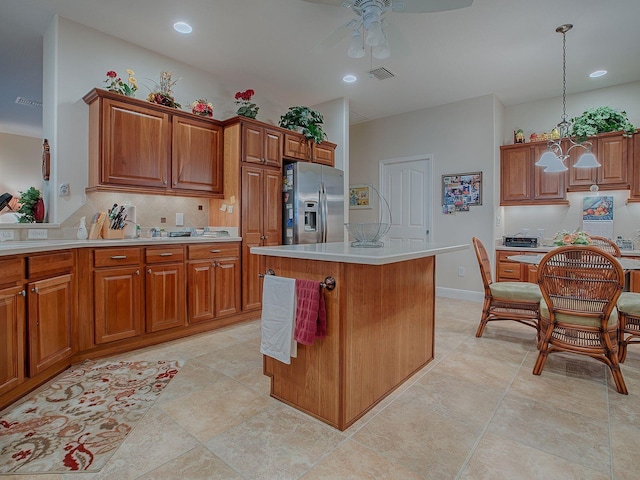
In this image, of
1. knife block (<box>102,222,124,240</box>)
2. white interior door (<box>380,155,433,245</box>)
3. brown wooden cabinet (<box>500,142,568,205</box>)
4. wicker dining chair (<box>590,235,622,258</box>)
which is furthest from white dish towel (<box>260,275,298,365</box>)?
brown wooden cabinet (<box>500,142,568,205</box>)

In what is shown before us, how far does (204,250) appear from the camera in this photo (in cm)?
333

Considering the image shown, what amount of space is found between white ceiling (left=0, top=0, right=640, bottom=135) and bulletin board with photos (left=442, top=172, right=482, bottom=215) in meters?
1.16

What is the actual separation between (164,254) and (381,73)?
314 cm

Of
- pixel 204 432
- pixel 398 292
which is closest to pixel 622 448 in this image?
pixel 398 292

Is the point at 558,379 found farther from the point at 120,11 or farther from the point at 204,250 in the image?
the point at 120,11

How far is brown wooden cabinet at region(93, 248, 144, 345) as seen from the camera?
8.75 ft

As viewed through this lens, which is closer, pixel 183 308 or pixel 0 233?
pixel 0 233

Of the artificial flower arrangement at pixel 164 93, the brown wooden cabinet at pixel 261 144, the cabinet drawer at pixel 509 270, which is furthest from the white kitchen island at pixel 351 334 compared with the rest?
the cabinet drawer at pixel 509 270

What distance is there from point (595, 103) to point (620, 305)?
3402 millimetres

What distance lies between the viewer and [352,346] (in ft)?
5.76

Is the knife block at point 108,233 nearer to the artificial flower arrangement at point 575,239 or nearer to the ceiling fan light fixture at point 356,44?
the ceiling fan light fixture at point 356,44

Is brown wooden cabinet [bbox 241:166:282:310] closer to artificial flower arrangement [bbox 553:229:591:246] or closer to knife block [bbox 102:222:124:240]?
knife block [bbox 102:222:124:240]

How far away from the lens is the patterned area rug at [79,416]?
1535 mm

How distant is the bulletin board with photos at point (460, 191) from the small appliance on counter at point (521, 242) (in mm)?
674
